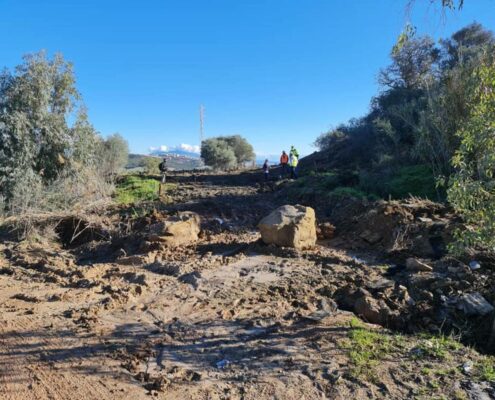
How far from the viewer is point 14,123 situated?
35.6ft

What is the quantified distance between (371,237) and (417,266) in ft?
6.95

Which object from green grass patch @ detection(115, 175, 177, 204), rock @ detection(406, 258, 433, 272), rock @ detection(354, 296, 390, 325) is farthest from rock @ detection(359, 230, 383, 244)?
green grass patch @ detection(115, 175, 177, 204)

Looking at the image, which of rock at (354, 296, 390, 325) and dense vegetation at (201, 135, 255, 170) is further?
dense vegetation at (201, 135, 255, 170)

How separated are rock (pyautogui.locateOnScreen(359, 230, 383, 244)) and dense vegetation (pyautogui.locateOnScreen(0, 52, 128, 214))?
8.09 m

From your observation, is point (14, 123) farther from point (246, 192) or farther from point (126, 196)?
point (246, 192)

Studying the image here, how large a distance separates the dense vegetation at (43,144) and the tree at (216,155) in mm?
22312

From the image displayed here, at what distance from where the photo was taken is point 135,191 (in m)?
15.9

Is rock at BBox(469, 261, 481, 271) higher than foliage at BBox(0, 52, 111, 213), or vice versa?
foliage at BBox(0, 52, 111, 213)

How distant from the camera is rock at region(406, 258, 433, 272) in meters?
6.16

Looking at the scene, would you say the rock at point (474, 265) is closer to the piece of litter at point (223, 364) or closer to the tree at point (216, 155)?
the piece of litter at point (223, 364)

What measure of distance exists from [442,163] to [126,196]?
11.4 meters

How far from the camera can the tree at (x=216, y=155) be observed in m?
35.1

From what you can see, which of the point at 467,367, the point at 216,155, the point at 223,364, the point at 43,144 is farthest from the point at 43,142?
the point at 216,155

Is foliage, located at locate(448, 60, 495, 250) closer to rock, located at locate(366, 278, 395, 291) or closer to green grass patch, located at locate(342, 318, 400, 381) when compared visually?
green grass patch, located at locate(342, 318, 400, 381)
